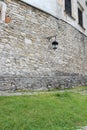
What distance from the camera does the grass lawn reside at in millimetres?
4012

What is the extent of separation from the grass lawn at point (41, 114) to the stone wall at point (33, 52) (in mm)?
2074

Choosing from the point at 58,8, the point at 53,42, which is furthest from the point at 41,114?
the point at 58,8

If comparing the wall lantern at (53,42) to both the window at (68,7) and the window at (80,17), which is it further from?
the window at (80,17)

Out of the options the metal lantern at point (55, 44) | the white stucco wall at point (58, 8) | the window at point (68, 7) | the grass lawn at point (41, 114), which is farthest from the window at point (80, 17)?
the grass lawn at point (41, 114)

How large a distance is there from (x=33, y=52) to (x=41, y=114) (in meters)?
4.78

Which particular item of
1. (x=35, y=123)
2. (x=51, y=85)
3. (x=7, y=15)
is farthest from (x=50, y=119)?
(x=7, y=15)

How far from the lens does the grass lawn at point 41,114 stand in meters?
4.01

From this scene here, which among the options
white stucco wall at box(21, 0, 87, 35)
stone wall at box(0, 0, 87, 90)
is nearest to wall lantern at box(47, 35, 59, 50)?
stone wall at box(0, 0, 87, 90)

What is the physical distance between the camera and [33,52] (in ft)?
30.1

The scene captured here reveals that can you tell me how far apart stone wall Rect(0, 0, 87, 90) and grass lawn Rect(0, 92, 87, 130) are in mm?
2074

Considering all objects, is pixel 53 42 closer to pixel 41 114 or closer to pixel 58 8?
pixel 58 8

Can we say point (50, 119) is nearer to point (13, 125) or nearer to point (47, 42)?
point (13, 125)

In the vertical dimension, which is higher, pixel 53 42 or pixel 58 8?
pixel 58 8

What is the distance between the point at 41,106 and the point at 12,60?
325cm
